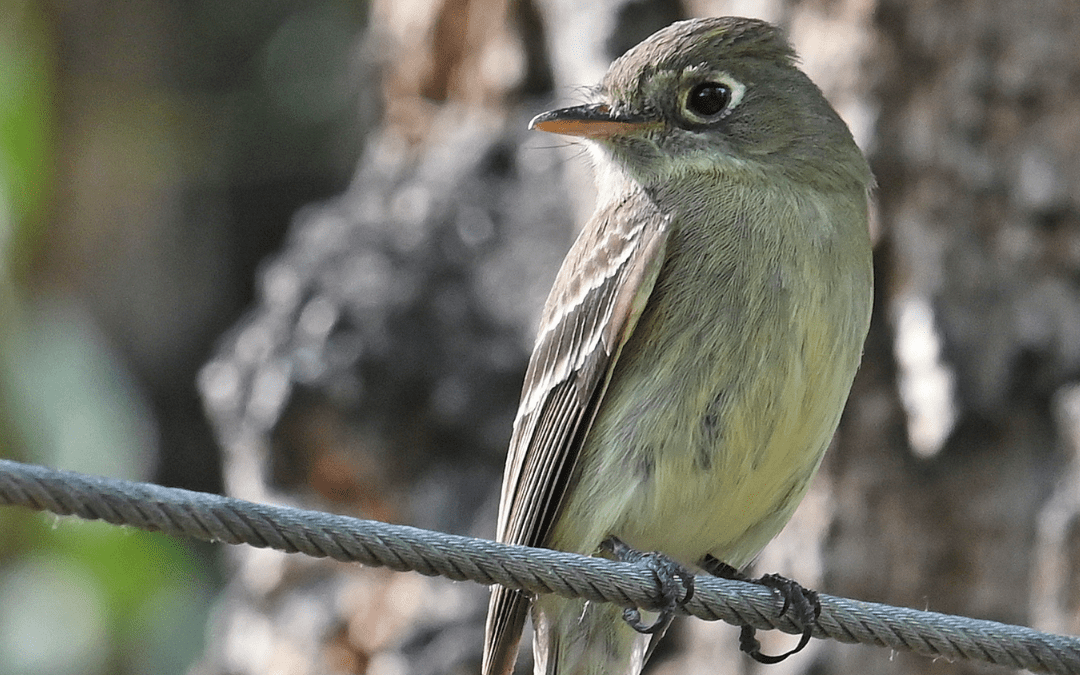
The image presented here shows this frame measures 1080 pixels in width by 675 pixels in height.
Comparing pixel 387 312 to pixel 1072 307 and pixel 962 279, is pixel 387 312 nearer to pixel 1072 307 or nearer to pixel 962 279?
pixel 962 279

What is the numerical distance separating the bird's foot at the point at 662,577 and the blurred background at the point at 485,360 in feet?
7.53

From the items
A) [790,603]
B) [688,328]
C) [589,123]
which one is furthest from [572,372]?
[790,603]

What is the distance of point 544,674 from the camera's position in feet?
14.5

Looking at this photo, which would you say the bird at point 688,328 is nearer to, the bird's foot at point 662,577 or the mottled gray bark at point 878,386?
the bird's foot at point 662,577

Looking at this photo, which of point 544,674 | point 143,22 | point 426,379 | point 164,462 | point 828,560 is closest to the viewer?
point 544,674

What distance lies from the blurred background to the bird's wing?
61.2 inches

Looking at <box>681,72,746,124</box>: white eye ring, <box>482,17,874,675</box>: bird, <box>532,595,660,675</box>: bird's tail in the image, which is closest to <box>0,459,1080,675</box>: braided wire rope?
<box>482,17,874,675</box>: bird

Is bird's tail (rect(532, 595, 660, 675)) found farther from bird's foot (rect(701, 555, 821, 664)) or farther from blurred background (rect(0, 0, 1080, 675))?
blurred background (rect(0, 0, 1080, 675))

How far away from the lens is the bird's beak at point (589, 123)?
4402 mm

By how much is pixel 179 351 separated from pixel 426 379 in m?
2.95

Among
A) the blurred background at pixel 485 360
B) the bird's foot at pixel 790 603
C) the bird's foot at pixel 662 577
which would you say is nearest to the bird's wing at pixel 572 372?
the bird's foot at pixel 662 577

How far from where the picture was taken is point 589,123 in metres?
4.41

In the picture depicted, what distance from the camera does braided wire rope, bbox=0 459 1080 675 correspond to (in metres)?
2.40

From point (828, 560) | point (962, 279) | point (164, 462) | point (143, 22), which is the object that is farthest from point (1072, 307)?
point (143, 22)
